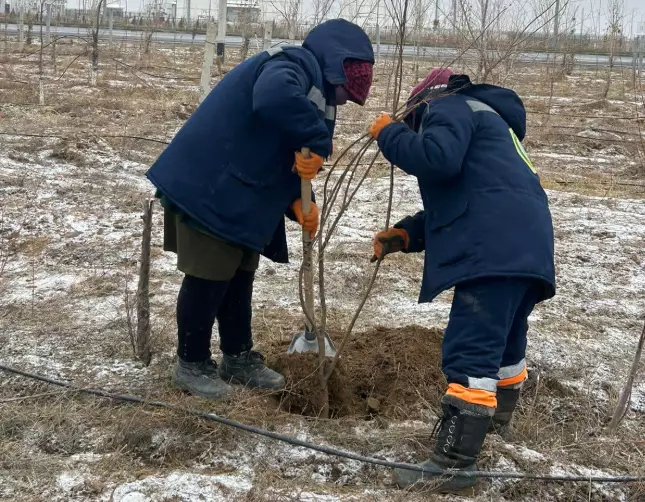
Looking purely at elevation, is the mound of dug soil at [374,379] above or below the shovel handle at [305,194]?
below

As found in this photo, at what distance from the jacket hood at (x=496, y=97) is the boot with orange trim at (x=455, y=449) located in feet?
3.28

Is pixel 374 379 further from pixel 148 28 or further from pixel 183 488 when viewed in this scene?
pixel 148 28

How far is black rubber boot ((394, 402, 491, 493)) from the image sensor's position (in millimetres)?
2264

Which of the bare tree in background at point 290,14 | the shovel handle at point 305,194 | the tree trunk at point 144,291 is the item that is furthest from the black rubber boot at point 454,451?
the bare tree in background at point 290,14

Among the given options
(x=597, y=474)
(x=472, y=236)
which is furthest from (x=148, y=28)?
(x=597, y=474)

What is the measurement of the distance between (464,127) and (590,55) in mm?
33494

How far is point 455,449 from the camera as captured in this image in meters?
2.30

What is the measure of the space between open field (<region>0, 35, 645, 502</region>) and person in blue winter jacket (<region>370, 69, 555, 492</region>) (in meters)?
0.32

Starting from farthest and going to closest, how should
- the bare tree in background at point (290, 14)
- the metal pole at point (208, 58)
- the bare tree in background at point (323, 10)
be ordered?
1. the bare tree in background at point (323, 10)
2. the bare tree in background at point (290, 14)
3. the metal pole at point (208, 58)

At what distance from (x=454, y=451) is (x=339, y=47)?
59.8 inches

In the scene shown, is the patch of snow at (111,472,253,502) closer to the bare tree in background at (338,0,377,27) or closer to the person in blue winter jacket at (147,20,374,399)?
the person in blue winter jacket at (147,20,374,399)

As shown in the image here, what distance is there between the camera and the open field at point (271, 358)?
2.33m

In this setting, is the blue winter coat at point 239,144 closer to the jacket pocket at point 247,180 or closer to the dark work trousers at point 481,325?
the jacket pocket at point 247,180

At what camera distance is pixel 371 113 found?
12.5 m
